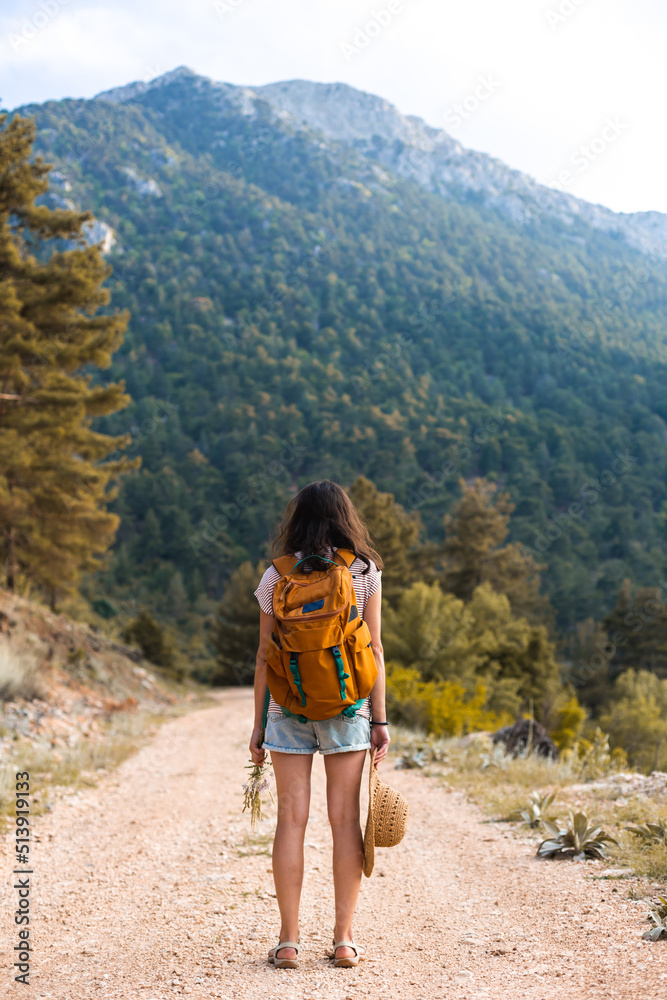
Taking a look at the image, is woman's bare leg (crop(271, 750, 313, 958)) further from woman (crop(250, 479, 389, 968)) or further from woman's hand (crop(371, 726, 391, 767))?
woman's hand (crop(371, 726, 391, 767))

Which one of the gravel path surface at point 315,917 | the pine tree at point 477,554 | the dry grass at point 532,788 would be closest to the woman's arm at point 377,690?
the gravel path surface at point 315,917

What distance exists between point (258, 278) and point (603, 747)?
122 meters

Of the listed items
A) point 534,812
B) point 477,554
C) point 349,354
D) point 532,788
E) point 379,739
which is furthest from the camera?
point 349,354

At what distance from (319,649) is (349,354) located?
A: 10553 centimetres

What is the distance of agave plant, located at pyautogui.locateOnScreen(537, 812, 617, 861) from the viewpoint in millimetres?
3914

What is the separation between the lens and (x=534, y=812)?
4727 mm

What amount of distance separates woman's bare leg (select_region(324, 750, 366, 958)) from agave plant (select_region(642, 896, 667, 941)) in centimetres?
110

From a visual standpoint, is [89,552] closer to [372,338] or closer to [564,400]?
[564,400]

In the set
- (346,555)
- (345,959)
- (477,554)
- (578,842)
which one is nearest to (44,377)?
(346,555)

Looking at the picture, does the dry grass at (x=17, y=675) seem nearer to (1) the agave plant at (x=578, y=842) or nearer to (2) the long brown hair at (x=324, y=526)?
(1) the agave plant at (x=578, y=842)

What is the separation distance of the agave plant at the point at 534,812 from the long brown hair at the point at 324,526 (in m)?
2.82

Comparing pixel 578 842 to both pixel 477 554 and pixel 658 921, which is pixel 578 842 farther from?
pixel 477 554

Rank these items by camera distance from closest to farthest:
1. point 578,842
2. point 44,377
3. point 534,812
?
Answer: point 578,842 < point 534,812 < point 44,377

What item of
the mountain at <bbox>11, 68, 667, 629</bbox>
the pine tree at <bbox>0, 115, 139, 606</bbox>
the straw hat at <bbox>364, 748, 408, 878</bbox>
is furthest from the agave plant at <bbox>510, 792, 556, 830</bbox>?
the mountain at <bbox>11, 68, 667, 629</bbox>
